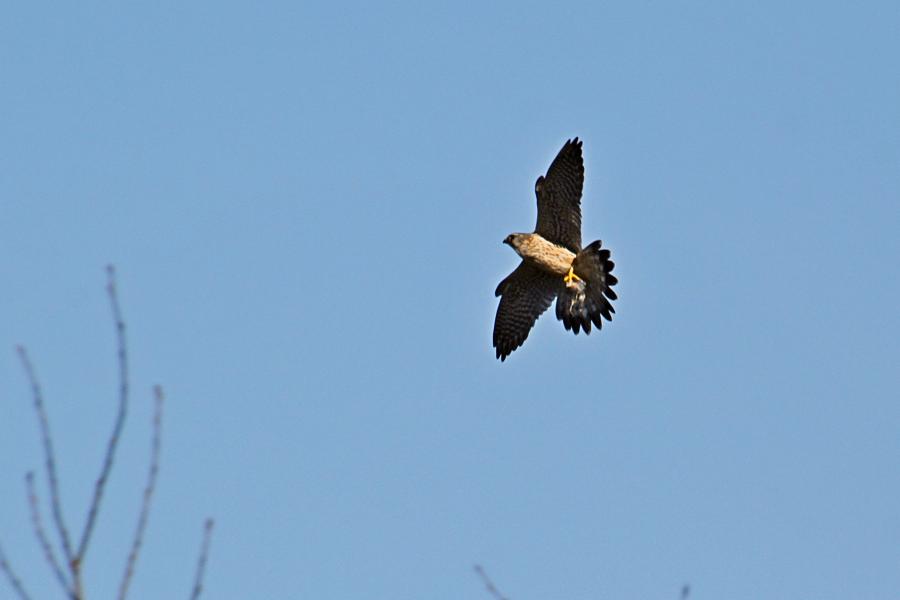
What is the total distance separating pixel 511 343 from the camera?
46.4 feet

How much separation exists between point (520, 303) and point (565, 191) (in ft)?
5.71

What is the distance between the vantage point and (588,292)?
41.4ft

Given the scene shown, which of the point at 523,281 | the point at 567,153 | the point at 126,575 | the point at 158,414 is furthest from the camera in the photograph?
the point at 523,281

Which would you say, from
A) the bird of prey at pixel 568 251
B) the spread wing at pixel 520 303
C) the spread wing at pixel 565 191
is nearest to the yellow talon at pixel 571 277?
the bird of prey at pixel 568 251

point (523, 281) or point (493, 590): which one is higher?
point (523, 281)

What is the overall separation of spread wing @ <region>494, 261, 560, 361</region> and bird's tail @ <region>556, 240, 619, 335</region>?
37cm

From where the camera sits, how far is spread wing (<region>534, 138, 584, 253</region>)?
1244 cm

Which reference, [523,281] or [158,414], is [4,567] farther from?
[523,281]

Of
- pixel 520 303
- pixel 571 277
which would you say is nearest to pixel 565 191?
pixel 571 277

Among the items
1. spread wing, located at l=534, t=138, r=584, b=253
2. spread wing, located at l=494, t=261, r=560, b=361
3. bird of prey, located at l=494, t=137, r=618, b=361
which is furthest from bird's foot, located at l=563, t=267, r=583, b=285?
spread wing, located at l=494, t=261, r=560, b=361

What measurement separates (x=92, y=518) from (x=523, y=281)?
1130 centimetres

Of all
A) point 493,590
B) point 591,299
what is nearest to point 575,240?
point 591,299

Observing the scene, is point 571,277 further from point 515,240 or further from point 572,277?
point 515,240

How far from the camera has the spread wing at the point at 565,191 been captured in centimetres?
1244
